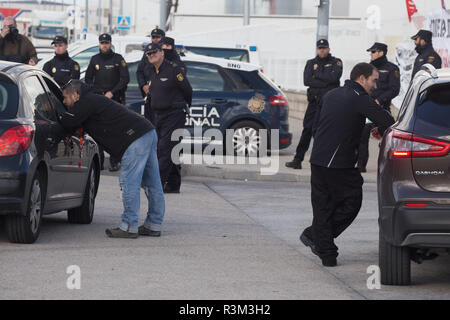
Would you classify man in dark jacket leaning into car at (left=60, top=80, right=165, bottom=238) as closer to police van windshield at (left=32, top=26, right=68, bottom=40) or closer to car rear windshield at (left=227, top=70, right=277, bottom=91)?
car rear windshield at (left=227, top=70, right=277, bottom=91)

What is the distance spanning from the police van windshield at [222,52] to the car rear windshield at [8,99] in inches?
521

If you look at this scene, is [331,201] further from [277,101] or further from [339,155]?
[277,101]

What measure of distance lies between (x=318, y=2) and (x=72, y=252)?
10230 millimetres

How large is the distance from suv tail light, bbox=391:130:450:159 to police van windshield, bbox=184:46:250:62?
15.1m

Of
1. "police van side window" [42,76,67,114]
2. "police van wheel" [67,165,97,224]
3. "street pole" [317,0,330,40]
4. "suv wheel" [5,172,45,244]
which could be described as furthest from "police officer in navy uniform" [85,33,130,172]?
"suv wheel" [5,172,45,244]

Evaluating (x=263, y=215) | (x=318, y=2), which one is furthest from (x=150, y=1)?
(x=263, y=215)

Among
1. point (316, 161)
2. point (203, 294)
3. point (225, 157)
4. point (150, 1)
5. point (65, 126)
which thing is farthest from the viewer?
point (150, 1)

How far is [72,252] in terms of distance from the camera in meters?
8.64

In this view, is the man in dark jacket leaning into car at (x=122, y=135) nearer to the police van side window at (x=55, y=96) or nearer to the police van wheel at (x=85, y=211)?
the police van side window at (x=55, y=96)

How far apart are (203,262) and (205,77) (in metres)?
9.59

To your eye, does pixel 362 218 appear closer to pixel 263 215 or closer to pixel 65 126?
pixel 263 215

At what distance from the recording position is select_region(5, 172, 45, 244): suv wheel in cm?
870

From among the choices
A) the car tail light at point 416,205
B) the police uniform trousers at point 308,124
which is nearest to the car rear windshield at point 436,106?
the car tail light at point 416,205
